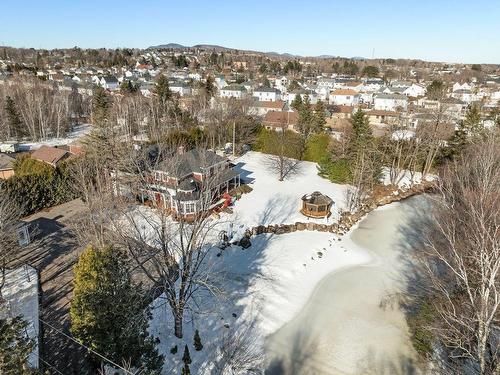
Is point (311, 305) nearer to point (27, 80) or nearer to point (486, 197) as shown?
point (486, 197)

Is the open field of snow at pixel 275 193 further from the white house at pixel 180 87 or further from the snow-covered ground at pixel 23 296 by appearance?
the white house at pixel 180 87

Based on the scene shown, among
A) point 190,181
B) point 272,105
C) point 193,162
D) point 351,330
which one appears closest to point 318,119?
point 272,105

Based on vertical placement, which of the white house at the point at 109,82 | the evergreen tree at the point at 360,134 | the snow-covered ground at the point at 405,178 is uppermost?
the white house at the point at 109,82

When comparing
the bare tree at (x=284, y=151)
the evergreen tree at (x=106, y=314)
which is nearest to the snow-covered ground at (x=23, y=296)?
the evergreen tree at (x=106, y=314)

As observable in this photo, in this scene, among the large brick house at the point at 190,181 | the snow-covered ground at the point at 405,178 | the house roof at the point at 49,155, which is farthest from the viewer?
the snow-covered ground at the point at 405,178

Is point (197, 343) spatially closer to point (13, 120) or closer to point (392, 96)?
point (13, 120)

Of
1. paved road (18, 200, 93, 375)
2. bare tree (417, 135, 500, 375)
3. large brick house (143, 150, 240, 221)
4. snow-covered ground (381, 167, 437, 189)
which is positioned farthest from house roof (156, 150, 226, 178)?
snow-covered ground (381, 167, 437, 189)

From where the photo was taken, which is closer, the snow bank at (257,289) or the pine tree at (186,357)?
the pine tree at (186,357)

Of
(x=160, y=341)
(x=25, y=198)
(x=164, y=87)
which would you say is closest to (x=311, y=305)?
(x=160, y=341)
